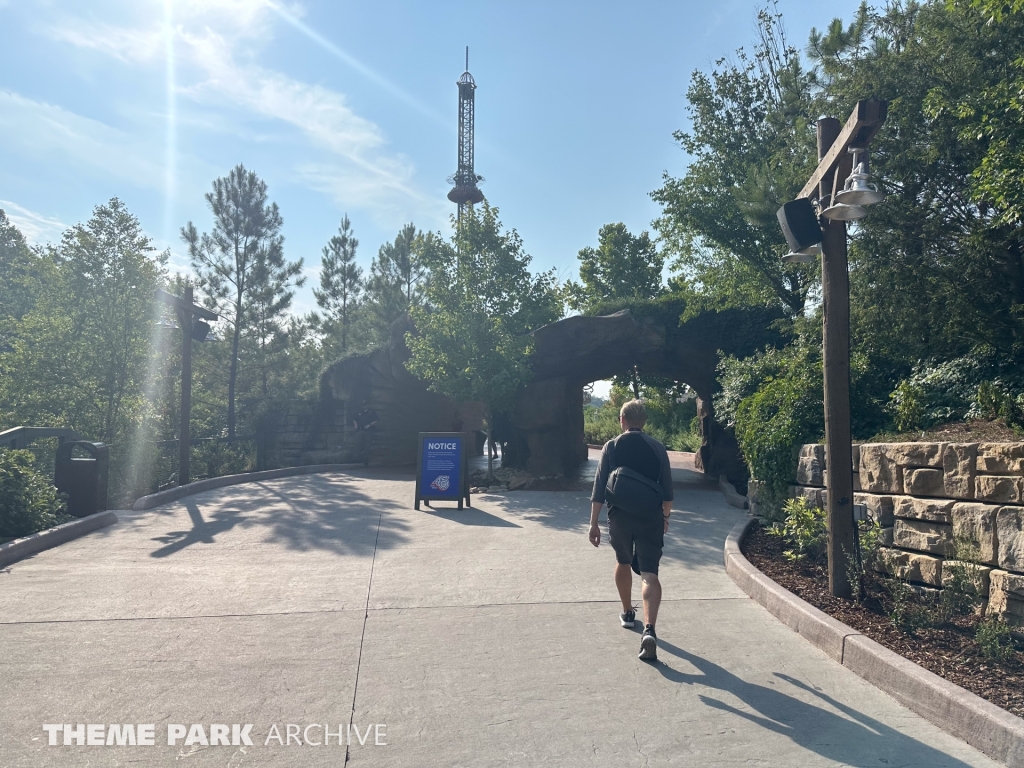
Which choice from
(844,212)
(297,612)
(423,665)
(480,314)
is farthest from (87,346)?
(844,212)

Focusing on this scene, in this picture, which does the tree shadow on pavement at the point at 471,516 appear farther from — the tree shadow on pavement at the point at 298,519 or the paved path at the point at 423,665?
the paved path at the point at 423,665

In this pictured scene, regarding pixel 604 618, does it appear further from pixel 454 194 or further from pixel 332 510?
pixel 454 194

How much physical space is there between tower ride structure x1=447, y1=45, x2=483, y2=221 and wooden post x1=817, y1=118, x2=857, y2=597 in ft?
101

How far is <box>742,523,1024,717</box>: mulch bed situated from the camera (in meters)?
3.77

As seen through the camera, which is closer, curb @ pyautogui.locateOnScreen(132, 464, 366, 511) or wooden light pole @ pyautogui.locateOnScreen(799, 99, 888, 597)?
wooden light pole @ pyautogui.locateOnScreen(799, 99, 888, 597)

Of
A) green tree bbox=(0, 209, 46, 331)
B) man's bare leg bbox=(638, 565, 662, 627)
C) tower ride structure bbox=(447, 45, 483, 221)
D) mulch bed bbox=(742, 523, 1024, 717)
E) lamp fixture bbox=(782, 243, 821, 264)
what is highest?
tower ride structure bbox=(447, 45, 483, 221)

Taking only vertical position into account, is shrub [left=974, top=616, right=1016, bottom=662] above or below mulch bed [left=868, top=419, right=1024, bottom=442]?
below

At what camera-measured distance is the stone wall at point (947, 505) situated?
4465 mm

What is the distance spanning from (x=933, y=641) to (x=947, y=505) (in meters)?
1.01

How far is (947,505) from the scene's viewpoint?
16.4ft

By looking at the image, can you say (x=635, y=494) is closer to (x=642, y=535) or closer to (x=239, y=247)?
(x=642, y=535)

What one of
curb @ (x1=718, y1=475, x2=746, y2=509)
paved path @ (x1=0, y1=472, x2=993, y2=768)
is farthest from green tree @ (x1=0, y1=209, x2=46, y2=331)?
curb @ (x1=718, y1=475, x2=746, y2=509)

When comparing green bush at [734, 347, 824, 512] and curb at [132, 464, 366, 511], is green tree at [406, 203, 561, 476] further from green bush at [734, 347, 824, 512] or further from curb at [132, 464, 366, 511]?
green bush at [734, 347, 824, 512]

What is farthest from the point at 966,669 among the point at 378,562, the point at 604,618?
the point at 378,562
